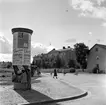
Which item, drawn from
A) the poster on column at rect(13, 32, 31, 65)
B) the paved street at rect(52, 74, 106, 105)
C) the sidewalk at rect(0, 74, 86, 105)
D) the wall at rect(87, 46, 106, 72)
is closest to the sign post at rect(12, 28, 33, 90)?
the poster on column at rect(13, 32, 31, 65)

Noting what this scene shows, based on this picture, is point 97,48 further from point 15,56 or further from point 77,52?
point 15,56

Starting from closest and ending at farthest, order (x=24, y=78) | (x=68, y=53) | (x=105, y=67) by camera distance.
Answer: (x=24, y=78)
(x=105, y=67)
(x=68, y=53)

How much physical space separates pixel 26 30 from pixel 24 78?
3.18 meters

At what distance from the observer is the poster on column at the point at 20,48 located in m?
11.9

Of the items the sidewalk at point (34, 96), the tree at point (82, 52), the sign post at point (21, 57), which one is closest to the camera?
the sidewalk at point (34, 96)

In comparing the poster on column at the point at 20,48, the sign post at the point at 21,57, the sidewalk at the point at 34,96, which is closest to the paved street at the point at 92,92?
the sidewalk at the point at 34,96

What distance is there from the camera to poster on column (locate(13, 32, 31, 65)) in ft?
39.1

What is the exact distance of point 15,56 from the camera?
473 inches

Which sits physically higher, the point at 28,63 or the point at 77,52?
the point at 77,52

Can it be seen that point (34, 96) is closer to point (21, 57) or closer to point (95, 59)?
point (21, 57)

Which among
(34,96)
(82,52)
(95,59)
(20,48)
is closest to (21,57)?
(20,48)

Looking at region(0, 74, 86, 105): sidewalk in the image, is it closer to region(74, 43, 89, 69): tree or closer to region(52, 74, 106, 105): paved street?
region(52, 74, 106, 105): paved street

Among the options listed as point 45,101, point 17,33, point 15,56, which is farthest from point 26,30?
point 45,101

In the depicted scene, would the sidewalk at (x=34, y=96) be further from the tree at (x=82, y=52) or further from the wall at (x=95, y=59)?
the tree at (x=82, y=52)
